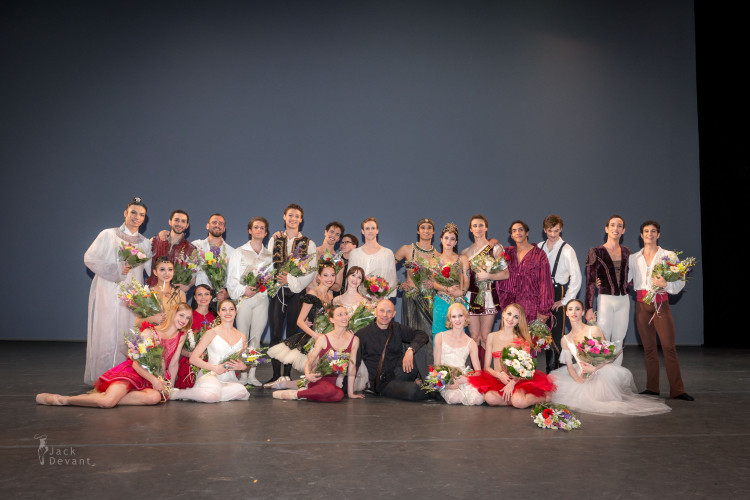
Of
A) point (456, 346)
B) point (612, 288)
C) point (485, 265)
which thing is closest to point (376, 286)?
point (456, 346)

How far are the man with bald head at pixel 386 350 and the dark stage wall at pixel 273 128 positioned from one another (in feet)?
12.5

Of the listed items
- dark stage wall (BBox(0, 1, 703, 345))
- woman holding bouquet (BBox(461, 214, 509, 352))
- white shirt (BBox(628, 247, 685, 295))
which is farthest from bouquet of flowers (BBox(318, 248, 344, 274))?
dark stage wall (BBox(0, 1, 703, 345))

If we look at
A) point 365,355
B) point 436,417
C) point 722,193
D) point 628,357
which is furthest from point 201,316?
point 722,193

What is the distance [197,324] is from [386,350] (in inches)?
69.3

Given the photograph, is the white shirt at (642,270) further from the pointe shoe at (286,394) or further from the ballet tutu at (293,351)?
the pointe shoe at (286,394)

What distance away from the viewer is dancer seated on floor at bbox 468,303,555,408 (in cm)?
477

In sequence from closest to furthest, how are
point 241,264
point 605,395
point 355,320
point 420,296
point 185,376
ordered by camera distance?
1. point 605,395
2. point 185,376
3. point 355,320
4. point 241,264
5. point 420,296

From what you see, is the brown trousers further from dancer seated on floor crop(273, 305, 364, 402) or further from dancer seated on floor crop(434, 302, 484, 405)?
dancer seated on floor crop(273, 305, 364, 402)

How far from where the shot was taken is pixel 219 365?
5.04 metres

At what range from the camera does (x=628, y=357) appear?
8070mm

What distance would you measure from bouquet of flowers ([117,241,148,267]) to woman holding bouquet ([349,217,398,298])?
2.06 m

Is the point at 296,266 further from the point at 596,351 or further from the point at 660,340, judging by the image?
the point at 660,340

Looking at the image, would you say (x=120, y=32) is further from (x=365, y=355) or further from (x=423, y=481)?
(x=423, y=481)

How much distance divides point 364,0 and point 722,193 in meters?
6.61
